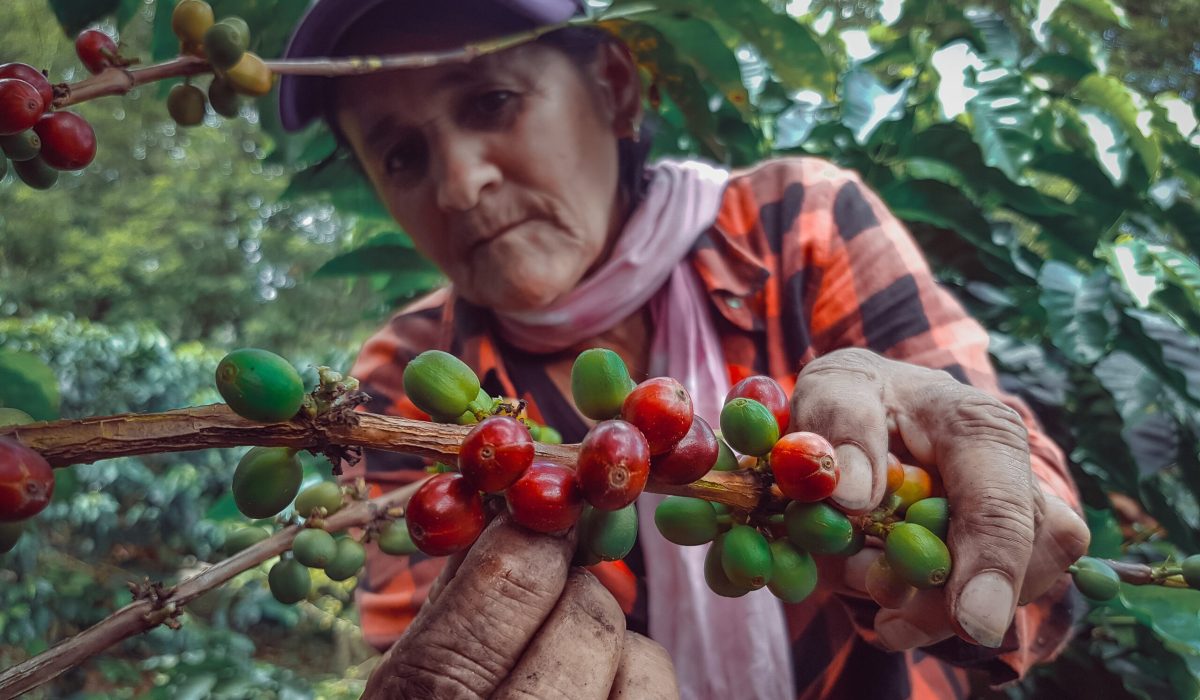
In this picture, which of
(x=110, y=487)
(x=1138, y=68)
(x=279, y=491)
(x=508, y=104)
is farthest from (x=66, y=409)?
(x=1138, y=68)

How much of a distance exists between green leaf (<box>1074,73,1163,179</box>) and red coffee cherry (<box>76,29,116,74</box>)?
222cm

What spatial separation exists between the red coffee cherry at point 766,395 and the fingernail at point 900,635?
13.0 inches

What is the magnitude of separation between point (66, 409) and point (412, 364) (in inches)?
203

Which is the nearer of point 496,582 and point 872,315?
point 496,582

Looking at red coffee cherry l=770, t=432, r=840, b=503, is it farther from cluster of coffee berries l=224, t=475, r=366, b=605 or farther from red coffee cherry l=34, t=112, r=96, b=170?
red coffee cherry l=34, t=112, r=96, b=170

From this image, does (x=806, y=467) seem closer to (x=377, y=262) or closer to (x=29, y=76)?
(x=29, y=76)

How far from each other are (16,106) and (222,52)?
0.23m

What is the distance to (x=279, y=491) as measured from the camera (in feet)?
2.34

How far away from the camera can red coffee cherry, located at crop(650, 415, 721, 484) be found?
68 centimetres

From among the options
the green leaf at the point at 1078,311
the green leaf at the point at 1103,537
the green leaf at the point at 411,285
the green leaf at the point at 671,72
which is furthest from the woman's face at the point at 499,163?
the green leaf at the point at 1103,537

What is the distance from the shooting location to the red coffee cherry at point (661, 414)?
0.66 m

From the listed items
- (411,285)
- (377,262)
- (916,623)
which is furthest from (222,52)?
(411,285)

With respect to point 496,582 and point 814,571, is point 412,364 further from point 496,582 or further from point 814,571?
point 814,571

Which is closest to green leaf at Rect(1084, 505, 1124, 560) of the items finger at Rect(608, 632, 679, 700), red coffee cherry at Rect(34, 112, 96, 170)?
→ finger at Rect(608, 632, 679, 700)
